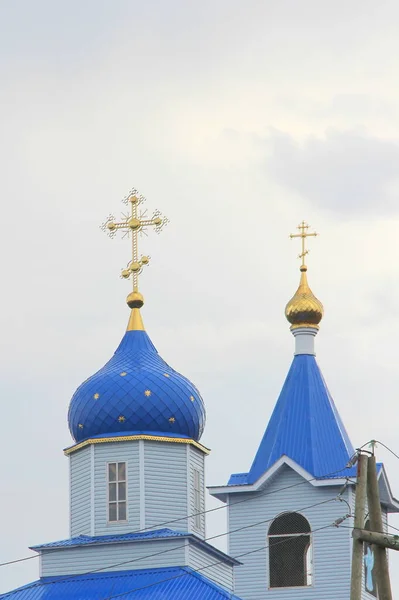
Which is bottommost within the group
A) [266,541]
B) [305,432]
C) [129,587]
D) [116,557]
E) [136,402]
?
[129,587]

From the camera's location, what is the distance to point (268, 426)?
126 ft

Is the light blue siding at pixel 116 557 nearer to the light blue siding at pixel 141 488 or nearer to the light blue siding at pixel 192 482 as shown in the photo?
the light blue siding at pixel 141 488

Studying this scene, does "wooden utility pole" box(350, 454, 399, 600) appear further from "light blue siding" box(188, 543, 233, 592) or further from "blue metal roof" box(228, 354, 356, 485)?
"blue metal roof" box(228, 354, 356, 485)

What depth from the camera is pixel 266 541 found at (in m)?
37.4

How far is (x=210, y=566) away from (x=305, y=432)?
3.64 metres

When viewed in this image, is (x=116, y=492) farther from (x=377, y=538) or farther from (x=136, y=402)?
(x=377, y=538)

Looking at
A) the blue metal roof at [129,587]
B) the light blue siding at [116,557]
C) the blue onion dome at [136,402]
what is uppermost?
the blue onion dome at [136,402]

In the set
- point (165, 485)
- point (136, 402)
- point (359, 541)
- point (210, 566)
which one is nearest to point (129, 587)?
point (210, 566)

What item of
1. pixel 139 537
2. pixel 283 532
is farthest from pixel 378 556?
pixel 283 532

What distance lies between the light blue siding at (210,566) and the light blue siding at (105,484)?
1.11 m

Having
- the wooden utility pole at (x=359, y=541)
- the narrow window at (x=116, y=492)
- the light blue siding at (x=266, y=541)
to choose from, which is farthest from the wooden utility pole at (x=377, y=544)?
the light blue siding at (x=266, y=541)

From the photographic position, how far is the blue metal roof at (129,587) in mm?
33500

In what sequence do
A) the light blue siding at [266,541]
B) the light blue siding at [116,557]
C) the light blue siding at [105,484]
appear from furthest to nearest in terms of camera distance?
the light blue siding at [266,541]
the light blue siding at [105,484]
the light blue siding at [116,557]

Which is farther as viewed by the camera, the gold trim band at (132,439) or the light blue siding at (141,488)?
the gold trim band at (132,439)
